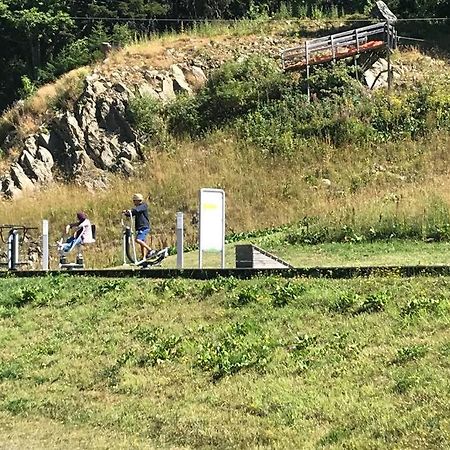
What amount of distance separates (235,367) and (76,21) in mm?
43478

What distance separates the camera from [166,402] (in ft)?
26.8

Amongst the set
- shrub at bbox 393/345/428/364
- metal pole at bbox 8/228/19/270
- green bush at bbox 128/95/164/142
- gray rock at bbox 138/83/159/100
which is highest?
gray rock at bbox 138/83/159/100

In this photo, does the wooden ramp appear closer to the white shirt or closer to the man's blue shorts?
the white shirt

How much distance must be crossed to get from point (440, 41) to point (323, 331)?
95.1 ft

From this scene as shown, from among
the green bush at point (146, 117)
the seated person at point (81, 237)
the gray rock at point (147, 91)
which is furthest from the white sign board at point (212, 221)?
the gray rock at point (147, 91)

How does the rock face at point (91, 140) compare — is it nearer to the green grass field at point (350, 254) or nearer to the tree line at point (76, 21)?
the tree line at point (76, 21)

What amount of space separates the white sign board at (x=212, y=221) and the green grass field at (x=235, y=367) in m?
1.66

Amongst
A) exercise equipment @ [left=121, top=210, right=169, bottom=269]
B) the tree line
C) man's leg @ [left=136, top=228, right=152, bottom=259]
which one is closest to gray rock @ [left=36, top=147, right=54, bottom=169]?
the tree line

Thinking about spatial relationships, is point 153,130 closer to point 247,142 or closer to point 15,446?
point 247,142

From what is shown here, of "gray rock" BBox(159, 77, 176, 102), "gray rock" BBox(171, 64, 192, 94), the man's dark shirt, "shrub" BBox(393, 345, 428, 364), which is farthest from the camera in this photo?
"gray rock" BBox(171, 64, 192, 94)

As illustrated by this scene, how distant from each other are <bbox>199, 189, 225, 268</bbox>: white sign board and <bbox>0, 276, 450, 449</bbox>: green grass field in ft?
5.45

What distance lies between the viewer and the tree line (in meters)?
43.4

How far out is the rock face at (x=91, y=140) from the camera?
30.0 metres

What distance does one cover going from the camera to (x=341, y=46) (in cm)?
3052
